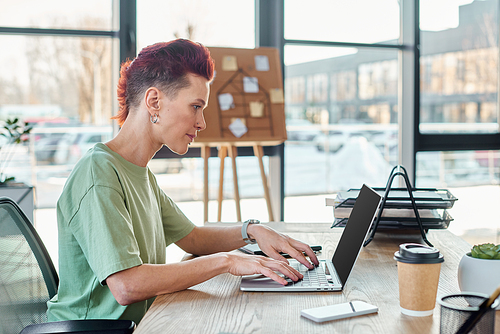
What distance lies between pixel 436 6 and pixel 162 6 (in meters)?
2.01

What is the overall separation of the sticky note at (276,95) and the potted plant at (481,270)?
6.83ft

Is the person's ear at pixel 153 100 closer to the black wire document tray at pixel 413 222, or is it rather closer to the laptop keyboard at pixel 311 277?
the laptop keyboard at pixel 311 277

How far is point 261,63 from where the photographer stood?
293 centimetres

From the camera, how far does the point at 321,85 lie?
3469mm

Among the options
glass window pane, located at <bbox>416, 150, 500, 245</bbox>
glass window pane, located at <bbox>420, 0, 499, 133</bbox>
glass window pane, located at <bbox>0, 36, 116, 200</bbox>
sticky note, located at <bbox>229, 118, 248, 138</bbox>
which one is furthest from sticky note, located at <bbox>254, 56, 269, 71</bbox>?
glass window pane, located at <bbox>416, 150, 500, 245</bbox>

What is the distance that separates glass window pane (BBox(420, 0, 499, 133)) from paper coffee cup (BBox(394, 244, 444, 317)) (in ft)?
9.54

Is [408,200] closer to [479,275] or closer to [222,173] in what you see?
[479,275]

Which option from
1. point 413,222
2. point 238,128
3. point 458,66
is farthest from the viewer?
point 458,66

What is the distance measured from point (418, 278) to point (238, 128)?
79.7 inches

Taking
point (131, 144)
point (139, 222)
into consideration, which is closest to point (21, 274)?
point (139, 222)

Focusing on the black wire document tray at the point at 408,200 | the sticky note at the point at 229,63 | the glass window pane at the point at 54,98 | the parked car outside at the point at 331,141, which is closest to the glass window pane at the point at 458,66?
the parked car outside at the point at 331,141

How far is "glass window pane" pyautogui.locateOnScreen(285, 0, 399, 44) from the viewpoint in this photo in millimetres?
3334

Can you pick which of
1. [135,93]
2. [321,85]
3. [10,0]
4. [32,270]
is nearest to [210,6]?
[321,85]

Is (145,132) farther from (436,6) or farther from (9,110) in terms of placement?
(436,6)
